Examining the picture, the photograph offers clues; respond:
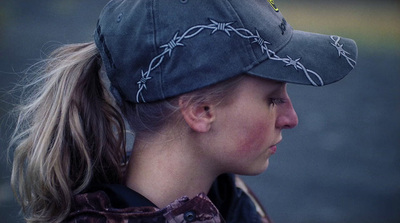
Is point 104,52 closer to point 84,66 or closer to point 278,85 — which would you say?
point 84,66

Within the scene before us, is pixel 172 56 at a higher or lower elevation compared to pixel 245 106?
higher

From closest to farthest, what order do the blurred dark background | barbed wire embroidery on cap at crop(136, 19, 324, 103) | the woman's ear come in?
1. barbed wire embroidery on cap at crop(136, 19, 324, 103)
2. the woman's ear
3. the blurred dark background

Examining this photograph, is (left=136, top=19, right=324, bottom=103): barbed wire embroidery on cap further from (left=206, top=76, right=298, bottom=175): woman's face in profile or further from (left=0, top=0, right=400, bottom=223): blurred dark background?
(left=0, top=0, right=400, bottom=223): blurred dark background

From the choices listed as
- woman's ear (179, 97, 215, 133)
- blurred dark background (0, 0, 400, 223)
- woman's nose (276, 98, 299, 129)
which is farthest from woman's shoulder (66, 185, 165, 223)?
blurred dark background (0, 0, 400, 223)

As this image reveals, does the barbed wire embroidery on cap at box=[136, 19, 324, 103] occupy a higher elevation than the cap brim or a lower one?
higher

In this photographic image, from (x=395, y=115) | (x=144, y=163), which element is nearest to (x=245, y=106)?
(x=144, y=163)

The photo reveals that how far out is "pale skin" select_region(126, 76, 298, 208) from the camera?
1.71 m

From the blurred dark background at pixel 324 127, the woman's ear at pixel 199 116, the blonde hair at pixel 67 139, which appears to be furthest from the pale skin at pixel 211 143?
the blurred dark background at pixel 324 127

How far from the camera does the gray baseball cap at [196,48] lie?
5.26 ft

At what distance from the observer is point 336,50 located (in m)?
1.81

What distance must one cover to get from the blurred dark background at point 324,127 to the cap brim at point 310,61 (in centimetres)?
112

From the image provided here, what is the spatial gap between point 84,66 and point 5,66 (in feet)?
14.1

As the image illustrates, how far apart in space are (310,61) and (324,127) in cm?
377

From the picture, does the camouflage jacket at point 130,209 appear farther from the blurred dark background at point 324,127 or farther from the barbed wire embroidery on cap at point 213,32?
the blurred dark background at point 324,127
